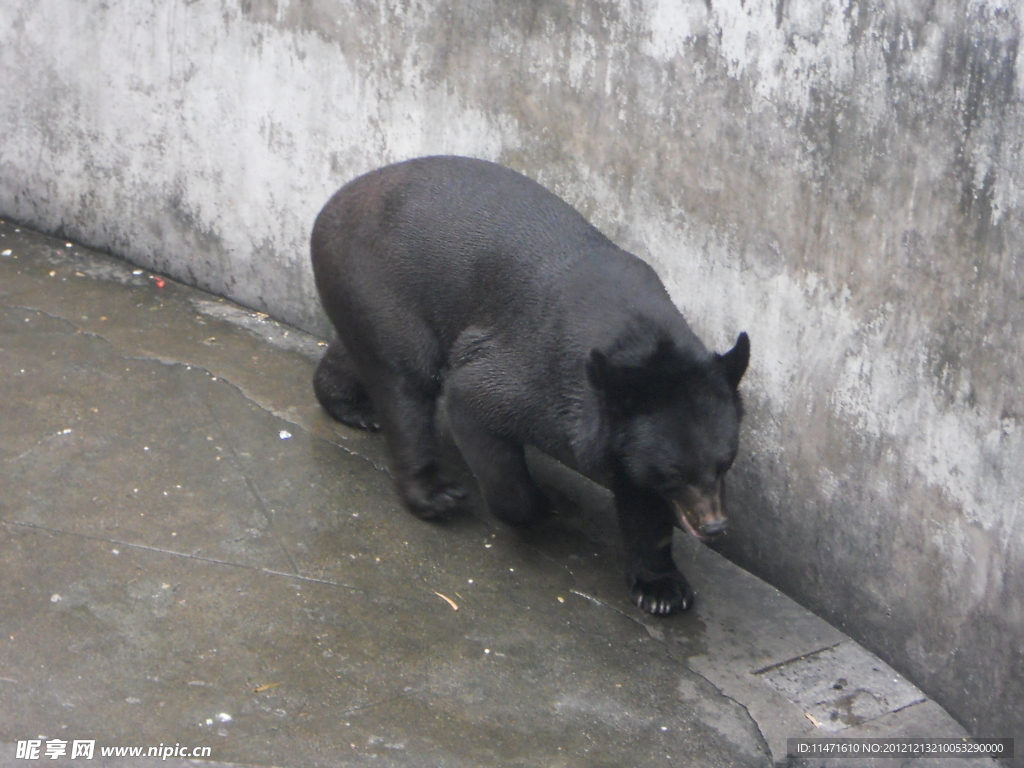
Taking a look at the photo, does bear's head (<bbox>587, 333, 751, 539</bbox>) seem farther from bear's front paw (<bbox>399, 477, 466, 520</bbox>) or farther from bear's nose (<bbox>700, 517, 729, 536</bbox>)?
bear's front paw (<bbox>399, 477, 466, 520</bbox>)

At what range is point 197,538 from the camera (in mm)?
4375

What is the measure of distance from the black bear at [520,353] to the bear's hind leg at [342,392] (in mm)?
155

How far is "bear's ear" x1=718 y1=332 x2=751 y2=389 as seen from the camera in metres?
3.89

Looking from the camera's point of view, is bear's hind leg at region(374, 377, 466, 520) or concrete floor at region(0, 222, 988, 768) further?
bear's hind leg at region(374, 377, 466, 520)

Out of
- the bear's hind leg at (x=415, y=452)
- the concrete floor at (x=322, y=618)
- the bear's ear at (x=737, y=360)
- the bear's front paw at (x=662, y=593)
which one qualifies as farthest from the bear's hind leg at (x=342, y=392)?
the bear's ear at (x=737, y=360)

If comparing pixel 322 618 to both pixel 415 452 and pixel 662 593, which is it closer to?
pixel 415 452

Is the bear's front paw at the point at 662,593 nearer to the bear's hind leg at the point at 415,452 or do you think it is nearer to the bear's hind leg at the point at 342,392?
the bear's hind leg at the point at 415,452

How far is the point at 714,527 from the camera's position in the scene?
3889 millimetres

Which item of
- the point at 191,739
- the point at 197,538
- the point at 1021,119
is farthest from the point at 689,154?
the point at 191,739

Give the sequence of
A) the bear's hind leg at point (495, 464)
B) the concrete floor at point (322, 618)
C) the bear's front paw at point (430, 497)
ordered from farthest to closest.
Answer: the bear's front paw at point (430, 497)
the bear's hind leg at point (495, 464)
the concrete floor at point (322, 618)

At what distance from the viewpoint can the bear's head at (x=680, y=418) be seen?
386 centimetres

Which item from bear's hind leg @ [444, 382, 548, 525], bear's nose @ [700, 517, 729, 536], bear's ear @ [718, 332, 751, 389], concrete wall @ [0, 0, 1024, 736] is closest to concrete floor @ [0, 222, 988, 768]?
bear's hind leg @ [444, 382, 548, 525]

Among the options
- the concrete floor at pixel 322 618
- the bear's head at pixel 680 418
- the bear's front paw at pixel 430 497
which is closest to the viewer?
the concrete floor at pixel 322 618

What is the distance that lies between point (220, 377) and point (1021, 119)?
3.58 metres
